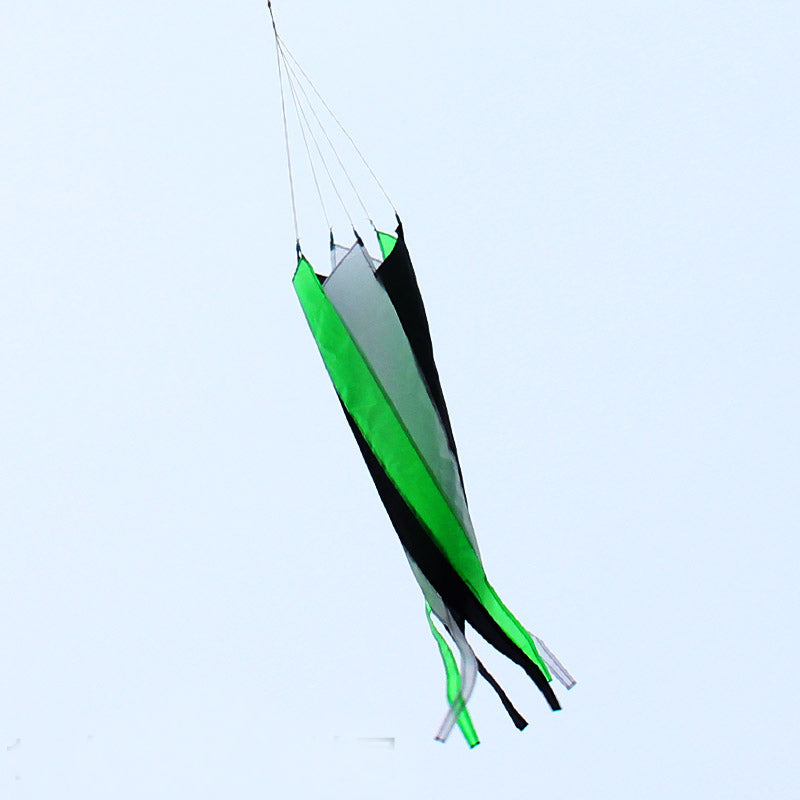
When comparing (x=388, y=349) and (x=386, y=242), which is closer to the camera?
(x=388, y=349)

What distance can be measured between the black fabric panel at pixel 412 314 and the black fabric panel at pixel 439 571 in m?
0.15

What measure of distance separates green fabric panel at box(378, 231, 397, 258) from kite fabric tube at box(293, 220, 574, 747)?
0.33ft

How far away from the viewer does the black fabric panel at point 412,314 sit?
2582 mm

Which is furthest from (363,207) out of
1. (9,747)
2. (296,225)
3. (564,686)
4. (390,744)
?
(9,747)

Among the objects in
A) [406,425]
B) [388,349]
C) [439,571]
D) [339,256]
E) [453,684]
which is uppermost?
[339,256]

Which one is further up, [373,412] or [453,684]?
[373,412]

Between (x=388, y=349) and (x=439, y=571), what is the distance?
0.45m

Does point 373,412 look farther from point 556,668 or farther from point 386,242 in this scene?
point 556,668

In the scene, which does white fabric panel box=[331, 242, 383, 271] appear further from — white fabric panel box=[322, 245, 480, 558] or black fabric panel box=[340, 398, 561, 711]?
black fabric panel box=[340, 398, 561, 711]

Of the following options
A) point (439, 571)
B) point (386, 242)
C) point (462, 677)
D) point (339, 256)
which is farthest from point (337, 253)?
point (462, 677)

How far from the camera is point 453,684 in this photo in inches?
103

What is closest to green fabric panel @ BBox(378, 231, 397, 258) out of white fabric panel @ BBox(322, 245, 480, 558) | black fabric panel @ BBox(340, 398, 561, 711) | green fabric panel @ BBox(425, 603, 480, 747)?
white fabric panel @ BBox(322, 245, 480, 558)

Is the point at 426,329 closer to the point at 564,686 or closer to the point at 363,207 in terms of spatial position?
the point at 363,207

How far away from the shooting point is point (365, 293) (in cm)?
257
